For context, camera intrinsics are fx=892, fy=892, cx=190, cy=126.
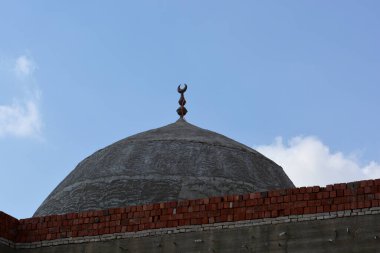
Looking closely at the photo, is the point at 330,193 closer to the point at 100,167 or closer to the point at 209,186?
the point at 209,186

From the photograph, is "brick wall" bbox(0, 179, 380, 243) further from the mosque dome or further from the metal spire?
the metal spire

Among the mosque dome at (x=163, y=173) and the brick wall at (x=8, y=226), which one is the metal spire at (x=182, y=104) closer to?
the mosque dome at (x=163, y=173)

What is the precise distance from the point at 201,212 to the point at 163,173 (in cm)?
359

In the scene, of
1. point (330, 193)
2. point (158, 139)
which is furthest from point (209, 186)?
point (330, 193)

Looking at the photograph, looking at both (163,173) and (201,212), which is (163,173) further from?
(201,212)

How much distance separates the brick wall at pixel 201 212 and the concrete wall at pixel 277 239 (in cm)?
15

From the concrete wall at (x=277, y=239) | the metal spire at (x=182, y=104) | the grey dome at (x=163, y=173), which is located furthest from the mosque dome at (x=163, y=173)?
the concrete wall at (x=277, y=239)

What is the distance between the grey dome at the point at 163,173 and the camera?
14.6 meters

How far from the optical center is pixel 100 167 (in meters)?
15.7

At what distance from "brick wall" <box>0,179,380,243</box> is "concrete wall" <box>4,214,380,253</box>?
152 millimetres

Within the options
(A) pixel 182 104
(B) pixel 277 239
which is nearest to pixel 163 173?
(A) pixel 182 104

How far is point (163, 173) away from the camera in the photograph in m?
14.9

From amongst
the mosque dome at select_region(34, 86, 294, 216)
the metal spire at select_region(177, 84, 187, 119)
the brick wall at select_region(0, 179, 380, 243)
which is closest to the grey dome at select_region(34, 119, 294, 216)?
the mosque dome at select_region(34, 86, 294, 216)

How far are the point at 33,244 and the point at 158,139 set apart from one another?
4335 millimetres
